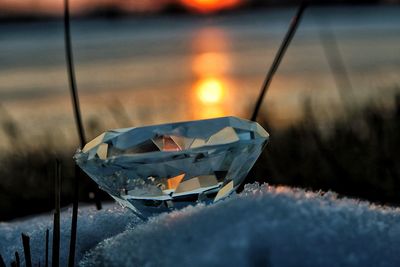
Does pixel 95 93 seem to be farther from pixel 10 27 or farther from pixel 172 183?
pixel 10 27

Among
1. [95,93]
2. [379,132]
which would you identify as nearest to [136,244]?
[379,132]

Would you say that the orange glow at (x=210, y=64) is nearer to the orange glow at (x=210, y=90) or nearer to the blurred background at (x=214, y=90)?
the blurred background at (x=214, y=90)

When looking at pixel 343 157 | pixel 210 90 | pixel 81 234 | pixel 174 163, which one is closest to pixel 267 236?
pixel 174 163

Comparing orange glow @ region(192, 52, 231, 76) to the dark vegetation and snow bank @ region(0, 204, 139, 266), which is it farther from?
snow bank @ region(0, 204, 139, 266)

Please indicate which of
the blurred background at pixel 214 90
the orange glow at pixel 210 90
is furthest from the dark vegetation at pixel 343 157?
the orange glow at pixel 210 90

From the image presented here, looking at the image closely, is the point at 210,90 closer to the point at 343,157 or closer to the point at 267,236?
the point at 343,157
